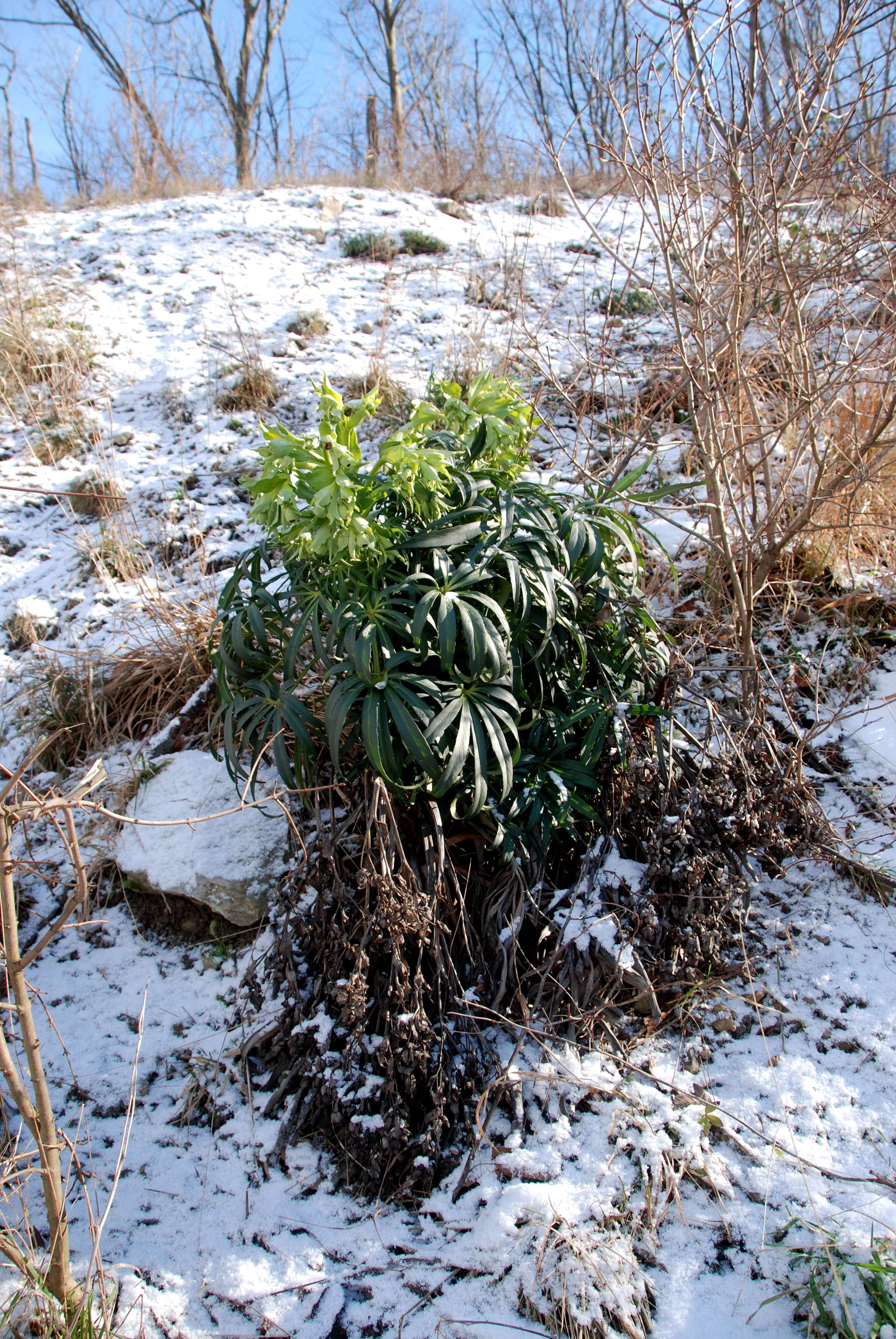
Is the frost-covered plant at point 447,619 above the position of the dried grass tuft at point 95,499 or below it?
below

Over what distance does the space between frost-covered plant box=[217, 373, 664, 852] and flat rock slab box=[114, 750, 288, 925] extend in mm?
444

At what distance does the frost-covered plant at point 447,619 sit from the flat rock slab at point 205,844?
44 centimetres

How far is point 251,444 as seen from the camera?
4367 mm

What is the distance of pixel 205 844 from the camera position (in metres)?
2.61

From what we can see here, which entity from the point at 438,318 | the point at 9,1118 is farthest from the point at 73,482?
the point at 9,1118

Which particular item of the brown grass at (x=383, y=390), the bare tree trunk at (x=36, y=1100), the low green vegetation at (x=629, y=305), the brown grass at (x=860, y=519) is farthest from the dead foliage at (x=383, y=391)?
the bare tree trunk at (x=36, y=1100)

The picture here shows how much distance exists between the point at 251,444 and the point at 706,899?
3.42 meters

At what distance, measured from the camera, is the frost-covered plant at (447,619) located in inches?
70.6

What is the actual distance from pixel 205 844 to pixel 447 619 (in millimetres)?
1361

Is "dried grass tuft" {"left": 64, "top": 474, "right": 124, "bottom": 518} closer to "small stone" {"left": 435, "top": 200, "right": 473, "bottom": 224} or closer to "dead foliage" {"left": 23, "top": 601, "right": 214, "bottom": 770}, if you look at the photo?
"dead foliage" {"left": 23, "top": 601, "right": 214, "bottom": 770}

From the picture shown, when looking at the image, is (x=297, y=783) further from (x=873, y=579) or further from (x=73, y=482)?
(x=73, y=482)

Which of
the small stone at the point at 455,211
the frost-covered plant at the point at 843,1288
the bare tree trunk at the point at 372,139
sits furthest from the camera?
the bare tree trunk at the point at 372,139

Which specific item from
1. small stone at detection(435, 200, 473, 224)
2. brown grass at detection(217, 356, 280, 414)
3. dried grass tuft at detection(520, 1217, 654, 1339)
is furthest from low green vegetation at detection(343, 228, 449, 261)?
dried grass tuft at detection(520, 1217, 654, 1339)

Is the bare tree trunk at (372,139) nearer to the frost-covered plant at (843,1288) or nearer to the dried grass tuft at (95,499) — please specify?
the dried grass tuft at (95,499)
